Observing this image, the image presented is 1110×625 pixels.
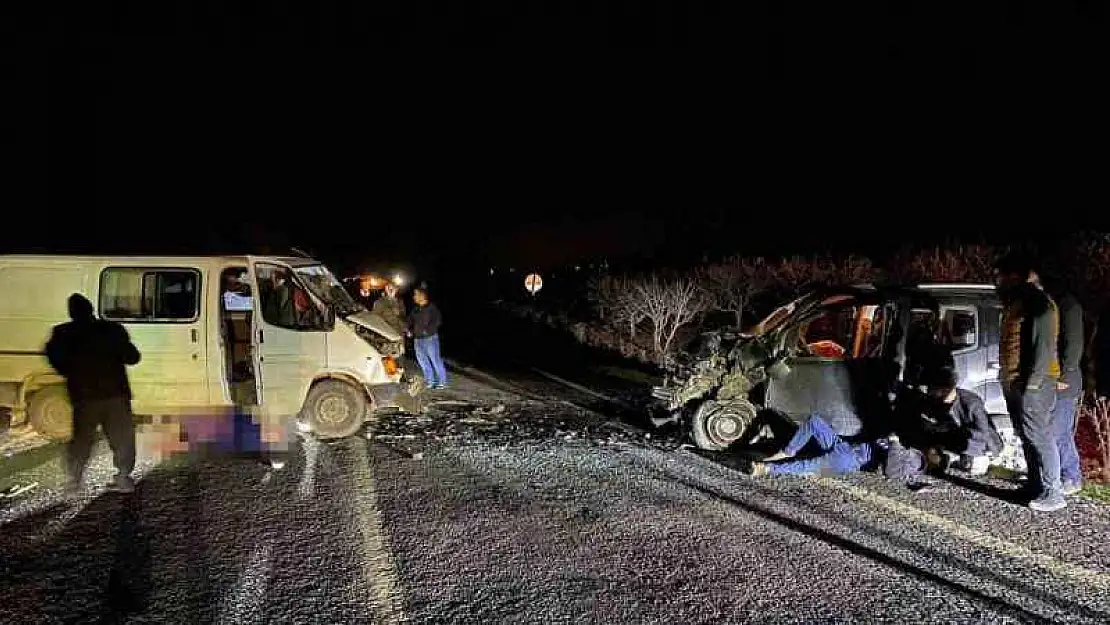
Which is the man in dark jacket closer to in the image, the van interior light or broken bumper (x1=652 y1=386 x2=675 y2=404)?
broken bumper (x1=652 y1=386 x2=675 y2=404)

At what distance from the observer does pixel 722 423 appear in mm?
7789

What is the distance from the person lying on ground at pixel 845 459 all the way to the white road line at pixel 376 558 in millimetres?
3166

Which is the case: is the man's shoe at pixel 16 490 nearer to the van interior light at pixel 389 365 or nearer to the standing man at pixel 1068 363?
the van interior light at pixel 389 365

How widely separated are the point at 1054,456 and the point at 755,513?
2.18 meters

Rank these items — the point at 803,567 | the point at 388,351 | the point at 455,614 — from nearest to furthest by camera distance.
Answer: the point at 455,614 → the point at 803,567 → the point at 388,351

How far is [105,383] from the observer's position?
20.6ft

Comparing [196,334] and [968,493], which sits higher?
[196,334]

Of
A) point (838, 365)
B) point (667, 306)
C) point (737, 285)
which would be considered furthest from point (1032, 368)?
point (737, 285)

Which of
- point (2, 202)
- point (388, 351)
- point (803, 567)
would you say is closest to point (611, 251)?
point (2, 202)

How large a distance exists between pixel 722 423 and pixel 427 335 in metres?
5.03

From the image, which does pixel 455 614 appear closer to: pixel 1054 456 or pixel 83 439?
pixel 83 439

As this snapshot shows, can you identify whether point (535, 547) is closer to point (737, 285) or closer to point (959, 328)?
point (959, 328)

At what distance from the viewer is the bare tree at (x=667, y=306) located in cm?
1752

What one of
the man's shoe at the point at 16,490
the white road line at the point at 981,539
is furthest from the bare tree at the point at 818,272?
the man's shoe at the point at 16,490
